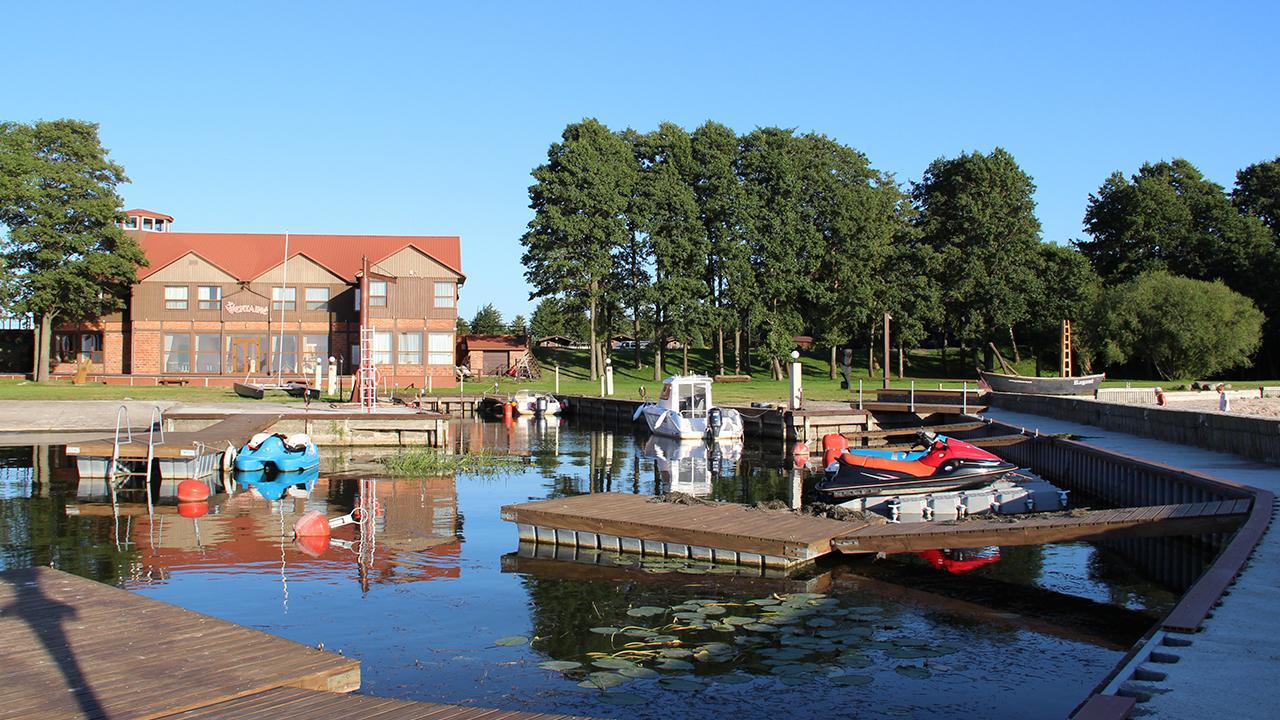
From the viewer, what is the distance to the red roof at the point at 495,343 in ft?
254

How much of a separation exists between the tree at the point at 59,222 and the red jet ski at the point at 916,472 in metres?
52.8

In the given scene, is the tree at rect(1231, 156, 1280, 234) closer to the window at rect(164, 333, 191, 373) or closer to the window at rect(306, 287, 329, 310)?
the window at rect(306, 287, 329, 310)

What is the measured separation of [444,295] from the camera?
6781cm

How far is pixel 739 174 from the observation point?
75.5m

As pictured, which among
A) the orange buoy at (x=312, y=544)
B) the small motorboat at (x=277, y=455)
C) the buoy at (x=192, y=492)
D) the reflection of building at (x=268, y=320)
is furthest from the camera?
the reflection of building at (x=268, y=320)

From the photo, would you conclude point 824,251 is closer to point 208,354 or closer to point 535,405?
point 535,405

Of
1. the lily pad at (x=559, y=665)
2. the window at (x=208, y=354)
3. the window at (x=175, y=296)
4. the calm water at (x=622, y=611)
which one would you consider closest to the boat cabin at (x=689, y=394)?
the calm water at (x=622, y=611)

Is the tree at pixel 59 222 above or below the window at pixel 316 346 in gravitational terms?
above

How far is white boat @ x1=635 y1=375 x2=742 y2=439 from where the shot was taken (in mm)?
39625

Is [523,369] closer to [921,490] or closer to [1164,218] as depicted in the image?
[1164,218]

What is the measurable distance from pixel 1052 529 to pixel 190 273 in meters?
62.0

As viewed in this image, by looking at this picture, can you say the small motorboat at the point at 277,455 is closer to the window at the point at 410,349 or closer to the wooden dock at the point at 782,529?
the wooden dock at the point at 782,529

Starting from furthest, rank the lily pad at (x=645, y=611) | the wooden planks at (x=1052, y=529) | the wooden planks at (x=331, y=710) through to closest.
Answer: the wooden planks at (x=1052, y=529), the lily pad at (x=645, y=611), the wooden planks at (x=331, y=710)

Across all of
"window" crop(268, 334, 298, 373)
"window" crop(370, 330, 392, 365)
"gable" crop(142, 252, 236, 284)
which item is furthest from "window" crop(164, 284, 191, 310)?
"window" crop(370, 330, 392, 365)
